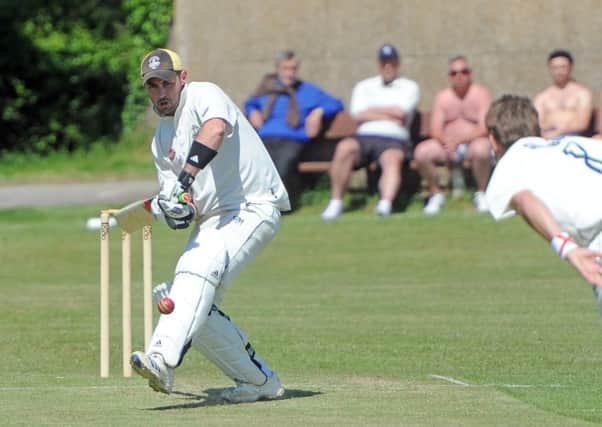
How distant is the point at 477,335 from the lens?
10188 millimetres

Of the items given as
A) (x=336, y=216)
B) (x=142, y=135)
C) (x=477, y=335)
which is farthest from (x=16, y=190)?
(x=477, y=335)

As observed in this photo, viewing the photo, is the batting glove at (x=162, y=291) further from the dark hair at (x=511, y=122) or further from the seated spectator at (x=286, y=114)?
the seated spectator at (x=286, y=114)

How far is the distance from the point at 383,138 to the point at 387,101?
0.40 m

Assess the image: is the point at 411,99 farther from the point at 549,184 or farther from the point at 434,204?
the point at 549,184

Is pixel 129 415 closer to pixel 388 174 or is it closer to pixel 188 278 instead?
pixel 188 278

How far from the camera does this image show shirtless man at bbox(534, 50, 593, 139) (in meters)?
15.2

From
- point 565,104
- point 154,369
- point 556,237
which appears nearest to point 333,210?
point 565,104

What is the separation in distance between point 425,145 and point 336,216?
1.13 meters

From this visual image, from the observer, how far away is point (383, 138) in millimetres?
15828

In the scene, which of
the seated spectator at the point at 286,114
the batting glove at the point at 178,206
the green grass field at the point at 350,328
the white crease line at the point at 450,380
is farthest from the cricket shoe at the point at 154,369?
the seated spectator at the point at 286,114

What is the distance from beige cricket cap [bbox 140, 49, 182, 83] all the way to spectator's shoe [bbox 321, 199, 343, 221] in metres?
8.22

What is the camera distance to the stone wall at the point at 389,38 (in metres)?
18.1

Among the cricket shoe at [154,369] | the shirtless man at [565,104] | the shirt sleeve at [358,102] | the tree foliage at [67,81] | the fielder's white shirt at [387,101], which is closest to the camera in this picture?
the cricket shoe at [154,369]

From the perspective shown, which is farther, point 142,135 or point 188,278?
point 142,135
